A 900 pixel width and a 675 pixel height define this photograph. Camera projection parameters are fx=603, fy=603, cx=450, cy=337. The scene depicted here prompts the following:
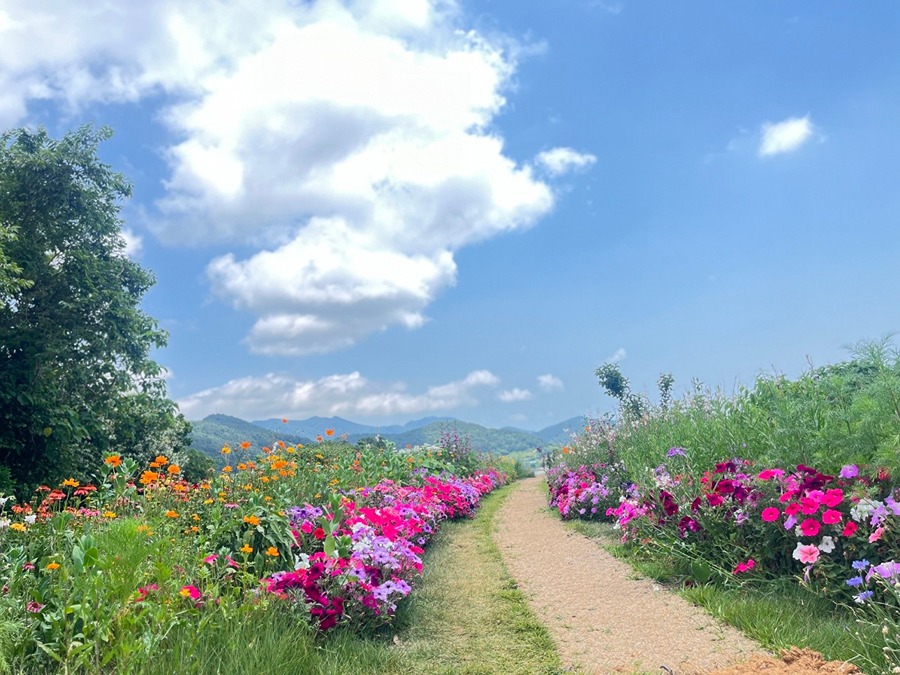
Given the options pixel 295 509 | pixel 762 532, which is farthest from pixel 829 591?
pixel 295 509

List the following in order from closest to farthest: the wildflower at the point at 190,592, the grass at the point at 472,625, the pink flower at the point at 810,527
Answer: the wildflower at the point at 190,592 < the grass at the point at 472,625 < the pink flower at the point at 810,527

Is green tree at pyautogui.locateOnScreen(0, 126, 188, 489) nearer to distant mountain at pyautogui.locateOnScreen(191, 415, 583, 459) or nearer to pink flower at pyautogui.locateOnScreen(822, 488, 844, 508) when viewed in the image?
distant mountain at pyautogui.locateOnScreen(191, 415, 583, 459)

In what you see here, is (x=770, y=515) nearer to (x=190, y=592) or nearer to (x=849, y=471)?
(x=849, y=471)

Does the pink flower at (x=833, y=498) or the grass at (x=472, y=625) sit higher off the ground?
the pink flower at (x=833, y=498)

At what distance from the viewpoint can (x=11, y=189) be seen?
14352 mm

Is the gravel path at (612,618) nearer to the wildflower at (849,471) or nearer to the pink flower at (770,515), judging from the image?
the pink flower at (770,515)

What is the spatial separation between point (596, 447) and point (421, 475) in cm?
309

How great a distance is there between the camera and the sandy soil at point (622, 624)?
3.48m

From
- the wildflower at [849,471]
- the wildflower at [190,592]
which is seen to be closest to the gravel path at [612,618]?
the wildflower at [849,471]

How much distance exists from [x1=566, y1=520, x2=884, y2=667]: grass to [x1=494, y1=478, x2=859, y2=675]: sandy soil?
→ 0.38 ft

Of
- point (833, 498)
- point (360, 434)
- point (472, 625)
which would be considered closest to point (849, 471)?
point (833, 498)

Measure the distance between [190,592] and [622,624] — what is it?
117 inches

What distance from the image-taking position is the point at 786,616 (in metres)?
4.07

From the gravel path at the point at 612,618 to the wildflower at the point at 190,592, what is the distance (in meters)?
2.29
